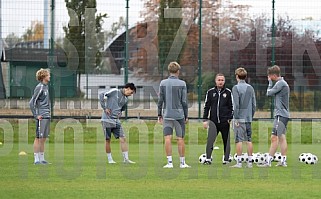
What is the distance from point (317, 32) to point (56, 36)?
8.12m

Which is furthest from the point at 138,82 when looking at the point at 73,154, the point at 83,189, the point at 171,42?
the point at 83,189

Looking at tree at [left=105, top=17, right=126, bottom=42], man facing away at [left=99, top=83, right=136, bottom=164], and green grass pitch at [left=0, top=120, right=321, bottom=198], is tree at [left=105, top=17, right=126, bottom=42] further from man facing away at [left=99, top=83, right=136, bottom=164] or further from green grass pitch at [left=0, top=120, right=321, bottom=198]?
man facing away at [left=99, top=83, right=136, bottom=164]

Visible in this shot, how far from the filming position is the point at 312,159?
15328 mm

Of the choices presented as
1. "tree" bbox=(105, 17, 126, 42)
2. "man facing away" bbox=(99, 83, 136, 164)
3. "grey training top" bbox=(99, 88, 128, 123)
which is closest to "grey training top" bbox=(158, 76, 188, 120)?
"man facing away" bbox=(99, 83, 136, 164)

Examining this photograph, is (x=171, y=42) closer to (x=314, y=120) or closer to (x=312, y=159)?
(x=314, y=120)

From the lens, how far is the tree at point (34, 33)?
24625mm

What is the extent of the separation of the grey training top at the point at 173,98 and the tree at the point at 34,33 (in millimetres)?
10814

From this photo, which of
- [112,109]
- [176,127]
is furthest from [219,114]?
[112,109]

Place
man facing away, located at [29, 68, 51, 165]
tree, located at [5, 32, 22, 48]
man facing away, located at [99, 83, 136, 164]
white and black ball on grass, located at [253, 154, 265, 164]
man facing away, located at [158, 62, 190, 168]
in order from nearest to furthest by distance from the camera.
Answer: man facing away, located at [158, 62, 190, 168] < white and black ball on grass, located at [253, 154, 265, 164] < man facing away, located at [29, 68, 51, 165] < man facing away, located at [99, 83, 136, 164] < tree, located at [5, 32, 22, 48]

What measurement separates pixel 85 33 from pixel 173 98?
436 inches

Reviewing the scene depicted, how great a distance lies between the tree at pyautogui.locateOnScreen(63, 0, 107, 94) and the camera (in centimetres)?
2481

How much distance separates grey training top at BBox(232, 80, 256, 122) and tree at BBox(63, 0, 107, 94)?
10.5 metres

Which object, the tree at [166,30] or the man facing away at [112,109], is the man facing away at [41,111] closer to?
the man facing away at [112,109]

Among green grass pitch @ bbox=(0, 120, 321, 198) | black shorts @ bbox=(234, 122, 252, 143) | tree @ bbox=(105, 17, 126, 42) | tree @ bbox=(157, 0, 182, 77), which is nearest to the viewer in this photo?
green grass pitch @ bbox=(0, 120, 321, 198)
